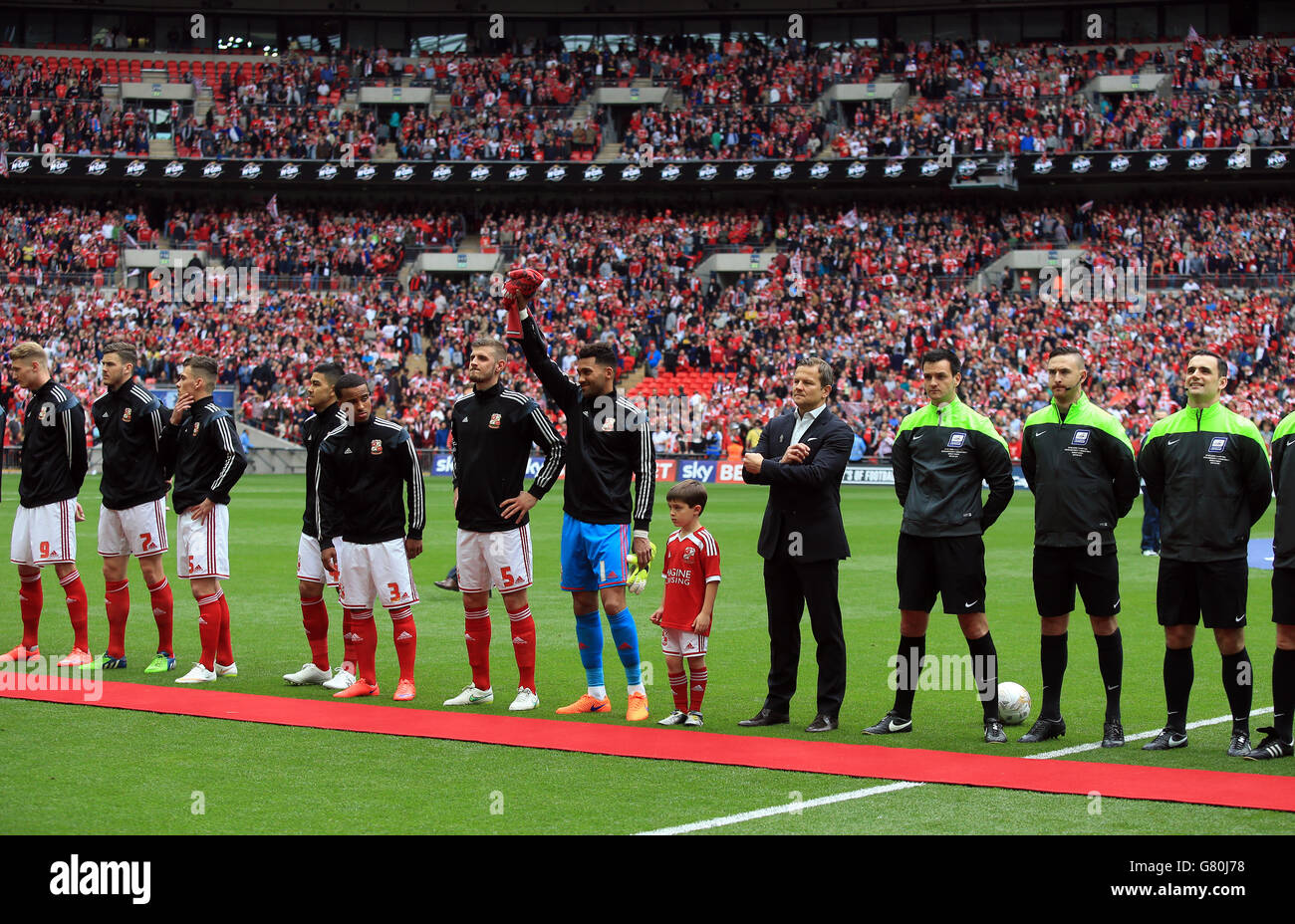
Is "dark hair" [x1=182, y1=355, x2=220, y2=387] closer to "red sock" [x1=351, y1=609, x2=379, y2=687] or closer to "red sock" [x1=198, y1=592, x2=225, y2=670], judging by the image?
"red sock" [x1=198, y1=592, x2=225, y2=670]

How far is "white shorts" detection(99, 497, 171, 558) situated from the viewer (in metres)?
10.5

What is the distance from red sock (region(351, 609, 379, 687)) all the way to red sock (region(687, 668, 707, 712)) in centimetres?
235

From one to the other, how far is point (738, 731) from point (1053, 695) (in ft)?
6.40

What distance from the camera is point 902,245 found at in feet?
159

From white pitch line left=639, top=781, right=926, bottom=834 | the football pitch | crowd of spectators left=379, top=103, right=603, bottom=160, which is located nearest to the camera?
white pitch line left=639, top=781, right=926, bottom=834

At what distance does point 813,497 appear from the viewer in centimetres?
878

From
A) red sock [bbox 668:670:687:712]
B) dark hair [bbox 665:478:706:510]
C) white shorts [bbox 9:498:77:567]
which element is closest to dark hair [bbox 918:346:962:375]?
dark hair [bbox 665:478:706:510]

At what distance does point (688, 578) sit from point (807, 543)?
0.79 m

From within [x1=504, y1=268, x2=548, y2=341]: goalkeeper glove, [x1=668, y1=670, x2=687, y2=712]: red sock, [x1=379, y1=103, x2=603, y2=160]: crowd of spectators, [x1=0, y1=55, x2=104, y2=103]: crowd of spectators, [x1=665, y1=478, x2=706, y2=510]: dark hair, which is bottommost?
[x1=668, y1=670, x2=687, y2=712]: red sock

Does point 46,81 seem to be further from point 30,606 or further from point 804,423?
point 804,423

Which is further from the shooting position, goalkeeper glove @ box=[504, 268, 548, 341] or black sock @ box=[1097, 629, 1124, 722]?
goalkeeper glove @ box=[504, 268, 548, 341]

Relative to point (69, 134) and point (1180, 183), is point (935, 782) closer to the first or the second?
point (1180, 183)

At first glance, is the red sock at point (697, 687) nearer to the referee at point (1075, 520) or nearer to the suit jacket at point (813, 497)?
the suit jacket at point (813, 497)

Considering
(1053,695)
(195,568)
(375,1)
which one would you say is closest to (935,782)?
(1053,695)
